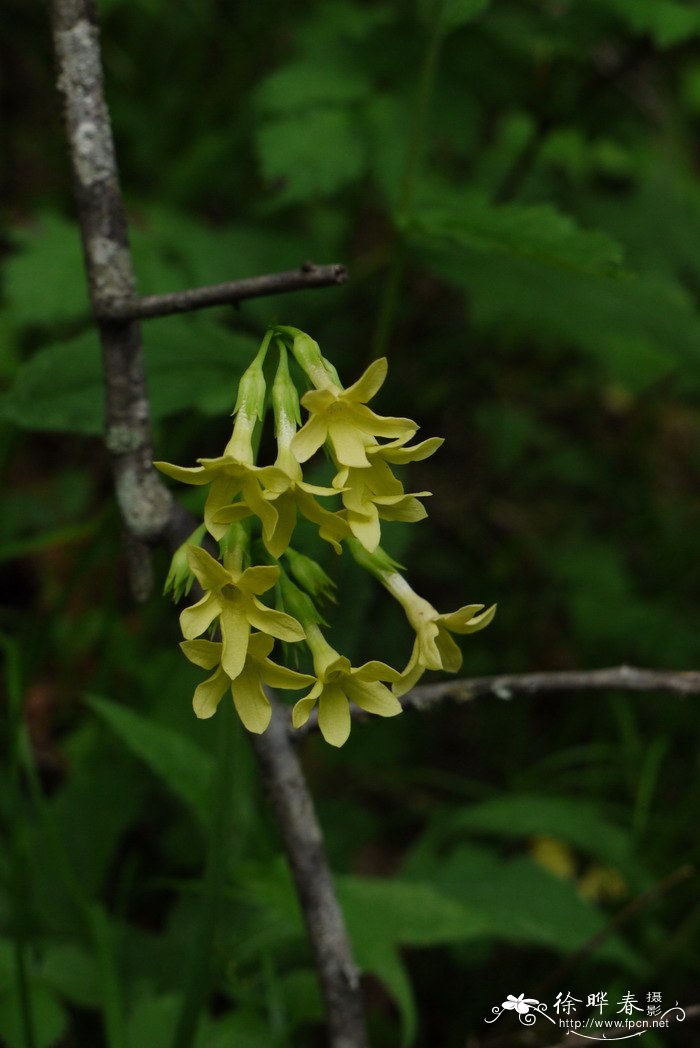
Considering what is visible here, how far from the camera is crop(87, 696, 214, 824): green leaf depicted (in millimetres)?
1935

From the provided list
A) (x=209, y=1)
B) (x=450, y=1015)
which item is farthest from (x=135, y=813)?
(x=209, y=1)

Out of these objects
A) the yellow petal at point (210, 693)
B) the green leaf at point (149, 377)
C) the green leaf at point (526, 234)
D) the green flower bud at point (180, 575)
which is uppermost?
the green leaf at point (526, 234)

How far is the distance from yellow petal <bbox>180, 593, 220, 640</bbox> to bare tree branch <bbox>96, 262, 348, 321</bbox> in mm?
454

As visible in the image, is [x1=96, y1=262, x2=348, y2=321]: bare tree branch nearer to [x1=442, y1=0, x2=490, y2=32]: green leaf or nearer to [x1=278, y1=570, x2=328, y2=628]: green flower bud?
[x1=278, y1=570, x2=328, y2=628]: green flower bud

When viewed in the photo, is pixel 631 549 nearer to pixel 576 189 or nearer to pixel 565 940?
pixel 576 189

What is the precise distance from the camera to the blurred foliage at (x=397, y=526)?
2082 mm

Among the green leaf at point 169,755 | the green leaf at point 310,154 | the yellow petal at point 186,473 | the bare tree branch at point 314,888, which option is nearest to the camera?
the yellow petal at point 186,473

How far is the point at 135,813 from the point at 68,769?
18.5 inches

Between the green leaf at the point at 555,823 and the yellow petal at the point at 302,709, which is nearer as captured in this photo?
the yellow petal at the point at 302,709

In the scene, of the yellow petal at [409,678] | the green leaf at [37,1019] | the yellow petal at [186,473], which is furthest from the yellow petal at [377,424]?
the green leaf at [37,1019]

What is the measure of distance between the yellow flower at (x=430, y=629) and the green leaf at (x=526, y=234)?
2.35 feet

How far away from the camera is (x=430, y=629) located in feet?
4.71

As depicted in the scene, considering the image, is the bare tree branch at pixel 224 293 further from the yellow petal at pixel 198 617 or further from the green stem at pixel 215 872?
the green stem at pixel 215 872

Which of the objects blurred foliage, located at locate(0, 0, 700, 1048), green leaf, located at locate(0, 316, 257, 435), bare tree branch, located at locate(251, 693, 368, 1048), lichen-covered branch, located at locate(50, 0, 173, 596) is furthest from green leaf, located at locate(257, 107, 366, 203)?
bare tree branch, located at locate(251, 693, 368, 1048)
